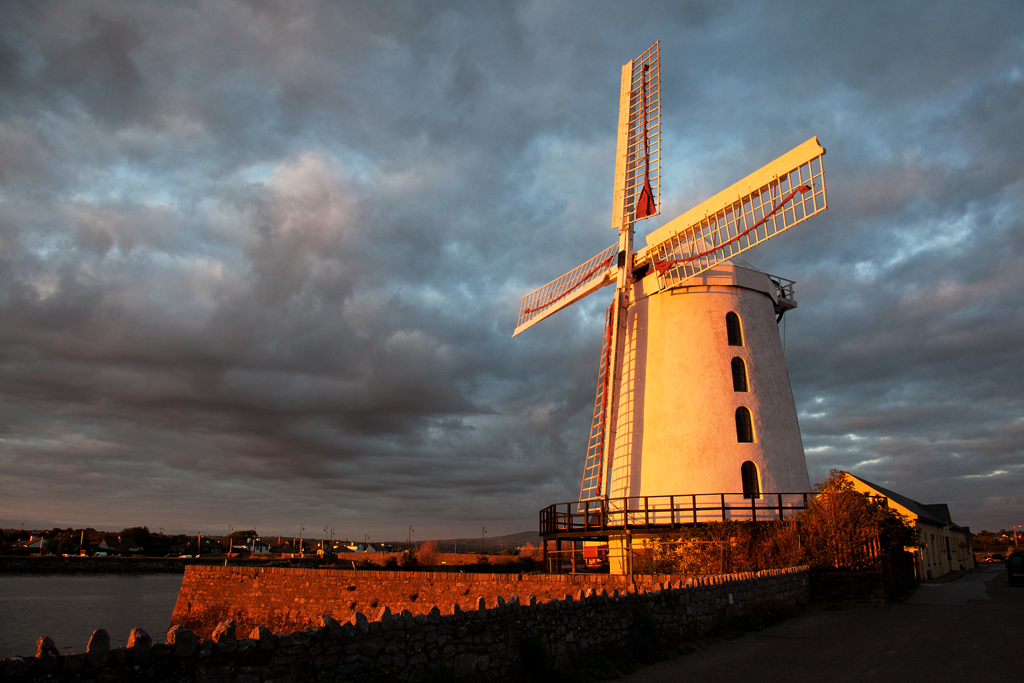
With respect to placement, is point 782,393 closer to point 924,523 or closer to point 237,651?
point 924,523

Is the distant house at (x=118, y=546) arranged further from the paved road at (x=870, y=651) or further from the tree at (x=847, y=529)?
the paved road at (x=870, y=651)

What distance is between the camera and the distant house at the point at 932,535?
29031 millimetres

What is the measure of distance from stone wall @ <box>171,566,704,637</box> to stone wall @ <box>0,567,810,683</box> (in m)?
6.91

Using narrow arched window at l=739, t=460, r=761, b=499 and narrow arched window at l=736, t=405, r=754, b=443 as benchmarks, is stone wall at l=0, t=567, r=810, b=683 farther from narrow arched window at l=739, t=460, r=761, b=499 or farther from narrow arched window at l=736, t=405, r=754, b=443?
narrow arched window at l=736, t=405, r=754, b=443

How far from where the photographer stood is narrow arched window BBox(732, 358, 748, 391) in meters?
22.9

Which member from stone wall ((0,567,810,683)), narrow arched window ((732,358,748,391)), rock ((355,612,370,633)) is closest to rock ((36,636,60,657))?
stone wall ((0,567,810,683))

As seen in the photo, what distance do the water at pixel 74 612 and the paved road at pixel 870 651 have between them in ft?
63.2

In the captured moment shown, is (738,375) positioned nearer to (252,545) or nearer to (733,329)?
(733,329)

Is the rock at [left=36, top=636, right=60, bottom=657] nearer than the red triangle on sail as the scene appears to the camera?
Yes

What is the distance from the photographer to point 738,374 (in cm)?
2314

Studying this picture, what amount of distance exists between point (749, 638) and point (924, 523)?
24.7 m

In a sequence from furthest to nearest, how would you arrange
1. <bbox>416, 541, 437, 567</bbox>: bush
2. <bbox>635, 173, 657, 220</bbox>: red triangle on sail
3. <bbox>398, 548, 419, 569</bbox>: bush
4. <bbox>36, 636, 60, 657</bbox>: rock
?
1. <bbox>416, 541, 437, 567</bbox>: bush
2. <bbox>398, 548, 419, 569</bbox>: bush
3. <bbox>635, 173, 657, 220</bbox>: red triangle on sail
4. <bbox>36, 636, 60, 657</bbox>: rock

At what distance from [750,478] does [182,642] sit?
65.0 feet

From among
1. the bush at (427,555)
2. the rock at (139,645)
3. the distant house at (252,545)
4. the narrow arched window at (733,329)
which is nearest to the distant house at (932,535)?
the narrow arched window at (733,329)
